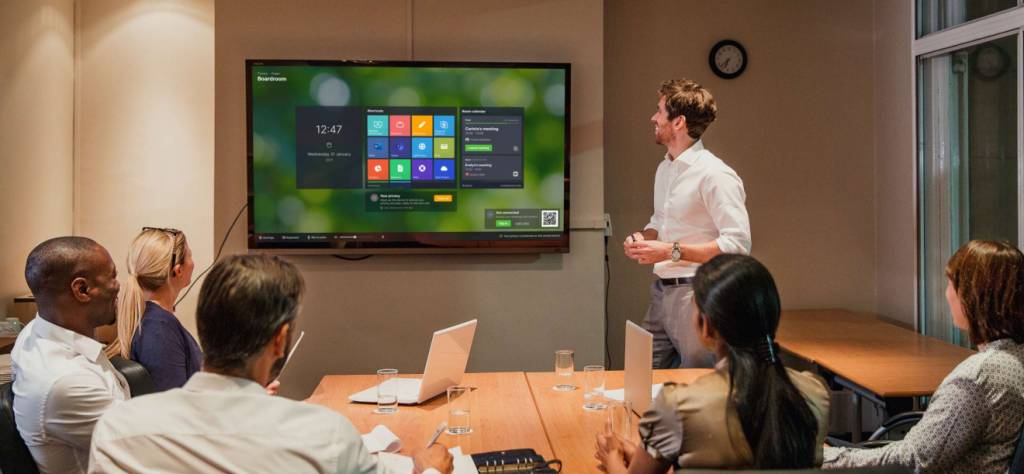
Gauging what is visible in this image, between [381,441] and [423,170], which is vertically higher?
[423,170]

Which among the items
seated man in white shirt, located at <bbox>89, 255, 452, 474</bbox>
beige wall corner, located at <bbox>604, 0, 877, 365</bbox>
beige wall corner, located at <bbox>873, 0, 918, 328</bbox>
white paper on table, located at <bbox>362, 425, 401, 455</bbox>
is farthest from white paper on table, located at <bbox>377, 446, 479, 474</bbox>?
beige wall corner, located at <bbox>873, 0, 918, 328</bbox>

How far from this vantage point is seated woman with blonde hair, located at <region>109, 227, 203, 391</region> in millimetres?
2602

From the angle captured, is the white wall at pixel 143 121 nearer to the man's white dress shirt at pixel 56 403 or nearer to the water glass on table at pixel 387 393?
the water glass on table at pixel 387 393

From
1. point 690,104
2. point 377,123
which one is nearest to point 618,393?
point 690,104

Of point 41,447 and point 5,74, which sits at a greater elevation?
point 5,74

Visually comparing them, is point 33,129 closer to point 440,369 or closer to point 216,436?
point 440,369

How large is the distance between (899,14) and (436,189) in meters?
2.91

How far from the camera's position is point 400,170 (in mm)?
4457

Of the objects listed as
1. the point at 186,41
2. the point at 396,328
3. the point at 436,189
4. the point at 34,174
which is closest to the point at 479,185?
the point at 436,189

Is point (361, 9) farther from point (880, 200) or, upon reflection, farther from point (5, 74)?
point (880, 200)

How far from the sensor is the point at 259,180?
4426mm

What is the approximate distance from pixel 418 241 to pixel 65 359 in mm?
2525

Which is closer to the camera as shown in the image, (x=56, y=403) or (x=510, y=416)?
(x=56, y=403)

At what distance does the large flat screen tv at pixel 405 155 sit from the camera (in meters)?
4.42
